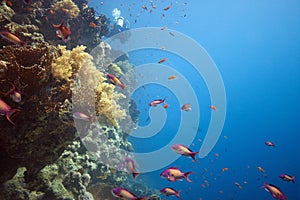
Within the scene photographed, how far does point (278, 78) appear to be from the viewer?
87.9m

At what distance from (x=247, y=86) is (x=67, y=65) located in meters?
112

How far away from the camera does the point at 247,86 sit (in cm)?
10631

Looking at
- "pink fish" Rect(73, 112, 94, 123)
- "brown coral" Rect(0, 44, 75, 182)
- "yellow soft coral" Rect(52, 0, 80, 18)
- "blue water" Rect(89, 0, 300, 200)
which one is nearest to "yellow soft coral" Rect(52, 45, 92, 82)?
"brown coral" Rect(0, 44, 75, 182)

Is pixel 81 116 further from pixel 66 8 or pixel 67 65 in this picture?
pixel 66 8

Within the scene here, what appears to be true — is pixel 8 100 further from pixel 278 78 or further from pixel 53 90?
pixel 278 78

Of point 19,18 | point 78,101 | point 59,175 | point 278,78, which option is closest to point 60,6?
point 19,18

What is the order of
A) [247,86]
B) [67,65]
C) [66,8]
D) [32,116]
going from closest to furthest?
1. [32,116]
2. [67,65]
3. [66,8]
4. [247,86]

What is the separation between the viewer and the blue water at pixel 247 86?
7188cm

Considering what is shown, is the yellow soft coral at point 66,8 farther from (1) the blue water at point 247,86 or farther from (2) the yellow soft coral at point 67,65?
(1) the blue water at point 247,86

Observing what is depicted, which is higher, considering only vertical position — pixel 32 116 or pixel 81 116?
pixel 81 116

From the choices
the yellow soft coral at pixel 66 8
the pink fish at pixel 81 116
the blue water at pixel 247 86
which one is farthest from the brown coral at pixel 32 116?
the blue water at pixel 247 86

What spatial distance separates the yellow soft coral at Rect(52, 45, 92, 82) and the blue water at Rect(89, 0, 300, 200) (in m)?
55.9

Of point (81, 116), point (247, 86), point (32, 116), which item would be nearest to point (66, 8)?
point (81, 116)

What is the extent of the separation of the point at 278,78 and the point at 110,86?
96.8 metres
